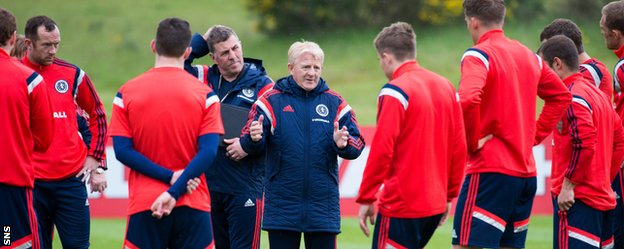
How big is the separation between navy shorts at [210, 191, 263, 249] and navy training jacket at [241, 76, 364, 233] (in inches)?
20.6

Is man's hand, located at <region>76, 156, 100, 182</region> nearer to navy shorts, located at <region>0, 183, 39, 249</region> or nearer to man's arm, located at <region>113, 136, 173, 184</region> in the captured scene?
navy shorts, located at <region>0, 183, 39, 249</region>

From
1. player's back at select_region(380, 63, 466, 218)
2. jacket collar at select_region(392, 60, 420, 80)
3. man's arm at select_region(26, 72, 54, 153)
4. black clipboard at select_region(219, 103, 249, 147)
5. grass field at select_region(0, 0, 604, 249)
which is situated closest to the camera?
player's back at select_region(380, 63, 466, 218)

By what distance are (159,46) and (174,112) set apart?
0.39 m

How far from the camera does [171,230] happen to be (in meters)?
5.21

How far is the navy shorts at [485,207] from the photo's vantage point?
5.75 m

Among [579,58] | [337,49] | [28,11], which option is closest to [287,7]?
[337,49]

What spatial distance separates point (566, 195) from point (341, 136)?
167 cm

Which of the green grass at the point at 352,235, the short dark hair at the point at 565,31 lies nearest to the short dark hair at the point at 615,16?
Result: the short dark hair at the point at 565,31

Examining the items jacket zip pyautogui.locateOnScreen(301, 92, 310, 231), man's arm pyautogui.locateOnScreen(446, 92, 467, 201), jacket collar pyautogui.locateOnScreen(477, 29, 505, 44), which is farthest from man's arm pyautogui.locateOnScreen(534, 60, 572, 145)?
jacket zip pyautogui.locateOnScreen(301, 92, 310, 231)

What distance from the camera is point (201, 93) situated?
516 cm

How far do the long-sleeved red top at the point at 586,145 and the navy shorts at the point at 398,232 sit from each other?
4.45 ft

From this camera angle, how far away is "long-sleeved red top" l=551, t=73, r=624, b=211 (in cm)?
616

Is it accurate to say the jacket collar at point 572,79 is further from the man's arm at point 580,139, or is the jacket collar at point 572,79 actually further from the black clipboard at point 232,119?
the black clipboard at point 232,119

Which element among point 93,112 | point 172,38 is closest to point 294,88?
point 172,38
